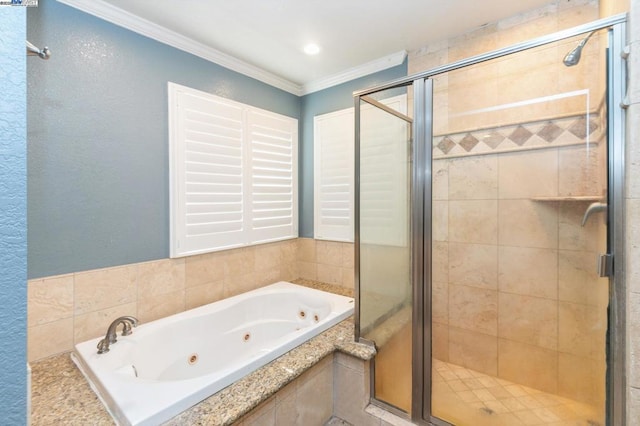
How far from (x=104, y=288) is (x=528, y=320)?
2615 millimetres

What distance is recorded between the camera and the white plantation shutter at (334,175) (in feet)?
8.84

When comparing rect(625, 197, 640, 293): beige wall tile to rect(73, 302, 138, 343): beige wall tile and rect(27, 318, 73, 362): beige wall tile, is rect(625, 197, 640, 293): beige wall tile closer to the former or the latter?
rect(73, 302, 138, 343): beige wall tile

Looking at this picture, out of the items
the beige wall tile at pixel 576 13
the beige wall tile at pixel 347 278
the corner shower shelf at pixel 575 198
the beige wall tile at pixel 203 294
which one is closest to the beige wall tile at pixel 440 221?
the corner shower shelf at pixel 575 198

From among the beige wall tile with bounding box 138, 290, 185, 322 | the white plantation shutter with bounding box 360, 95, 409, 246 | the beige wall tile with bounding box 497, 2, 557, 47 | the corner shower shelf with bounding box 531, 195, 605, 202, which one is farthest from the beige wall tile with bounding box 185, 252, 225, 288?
the beige wall tile with bounding box 497, 2, 557, 47

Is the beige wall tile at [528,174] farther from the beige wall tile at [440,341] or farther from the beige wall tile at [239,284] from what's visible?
the beige wall tile at [239,284]

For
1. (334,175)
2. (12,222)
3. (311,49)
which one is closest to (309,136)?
(334,175)

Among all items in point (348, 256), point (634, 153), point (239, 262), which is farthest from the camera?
→ point (348, 256)

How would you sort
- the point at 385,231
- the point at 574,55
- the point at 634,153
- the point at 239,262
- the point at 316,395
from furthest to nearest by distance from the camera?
the point at 239,262, the point at 385,231, the point at 316,395, the point at 574,55, the point at 634,153

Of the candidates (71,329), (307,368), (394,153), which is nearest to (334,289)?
(307,368)

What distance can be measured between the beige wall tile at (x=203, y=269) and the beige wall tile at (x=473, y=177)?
6.11 ft

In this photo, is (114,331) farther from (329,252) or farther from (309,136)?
(309,136)

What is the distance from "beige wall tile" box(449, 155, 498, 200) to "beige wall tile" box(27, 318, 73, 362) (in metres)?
2.47

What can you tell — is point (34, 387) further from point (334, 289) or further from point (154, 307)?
point (334, 289)

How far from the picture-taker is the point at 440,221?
171 cm
